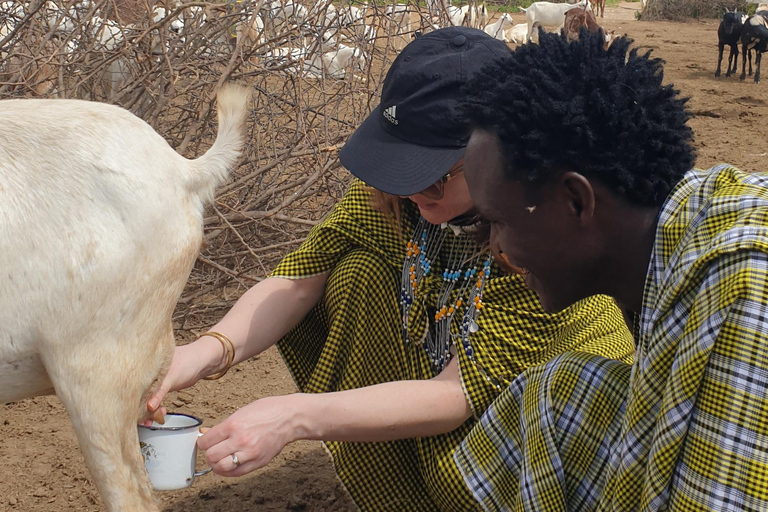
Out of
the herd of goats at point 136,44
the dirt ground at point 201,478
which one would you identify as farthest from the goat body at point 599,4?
the dirt ground at point 201,478

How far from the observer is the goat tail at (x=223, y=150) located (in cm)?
172

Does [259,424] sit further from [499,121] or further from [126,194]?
[499,121]

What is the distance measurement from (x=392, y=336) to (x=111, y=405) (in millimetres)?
660

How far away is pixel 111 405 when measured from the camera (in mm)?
1579

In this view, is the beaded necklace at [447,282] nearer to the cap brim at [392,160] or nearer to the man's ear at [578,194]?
the cap brim at [392,160]

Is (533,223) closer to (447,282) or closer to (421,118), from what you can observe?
(421,118)

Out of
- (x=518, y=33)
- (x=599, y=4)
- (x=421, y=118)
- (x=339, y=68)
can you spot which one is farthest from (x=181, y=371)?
(x=599, y=4)

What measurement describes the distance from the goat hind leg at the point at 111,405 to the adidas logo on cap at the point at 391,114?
66 cm

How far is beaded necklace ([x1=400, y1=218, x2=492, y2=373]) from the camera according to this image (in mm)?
1825

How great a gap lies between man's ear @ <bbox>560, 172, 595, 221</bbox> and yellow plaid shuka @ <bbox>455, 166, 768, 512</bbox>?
113 mm

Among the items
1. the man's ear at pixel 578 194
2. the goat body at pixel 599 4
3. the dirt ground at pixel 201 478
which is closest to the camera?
the man's ear at pixel 578 194

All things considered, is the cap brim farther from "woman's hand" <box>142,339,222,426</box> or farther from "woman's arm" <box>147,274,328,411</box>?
"woman's hand" <box>142,339,222,426</box>

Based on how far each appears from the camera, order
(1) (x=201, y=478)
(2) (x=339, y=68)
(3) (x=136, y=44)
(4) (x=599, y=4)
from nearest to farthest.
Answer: (1) (x=201, y=478) → (3) (x=136, y=44) → (2) (x=339, y=68) → (4) (x=599, y=4)

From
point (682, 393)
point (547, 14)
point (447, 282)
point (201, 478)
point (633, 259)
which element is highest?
point (633, 259)
